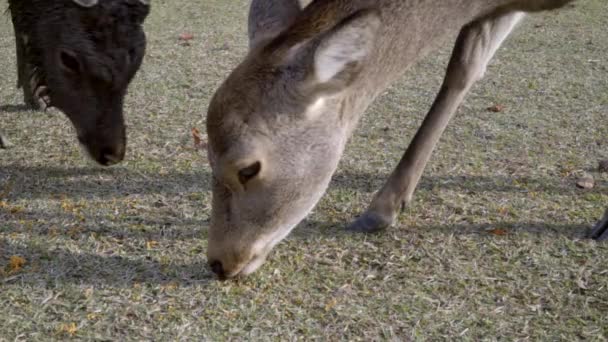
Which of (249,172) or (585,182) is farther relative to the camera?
(585,182)

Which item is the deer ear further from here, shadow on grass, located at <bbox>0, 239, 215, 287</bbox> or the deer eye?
shadow on grass, located at <bbox>0, 239, 215, 287</bbox>

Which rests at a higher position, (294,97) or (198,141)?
(294,97)

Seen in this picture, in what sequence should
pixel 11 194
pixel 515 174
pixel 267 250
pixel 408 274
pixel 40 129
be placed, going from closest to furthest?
1. pixel 267 250
2. pixel 408 274
3. pixel 11 194
4. pixel 515 174
5. pixel 40 129

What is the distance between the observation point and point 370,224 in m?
3.29

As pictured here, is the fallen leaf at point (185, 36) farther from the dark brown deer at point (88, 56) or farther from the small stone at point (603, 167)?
the small stone at point (603, 167)

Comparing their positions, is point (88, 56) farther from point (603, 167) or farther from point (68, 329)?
point (603, 167)

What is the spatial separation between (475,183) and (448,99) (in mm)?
552

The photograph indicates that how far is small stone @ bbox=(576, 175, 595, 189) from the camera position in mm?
3801

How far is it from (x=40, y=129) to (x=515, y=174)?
10.0 ft

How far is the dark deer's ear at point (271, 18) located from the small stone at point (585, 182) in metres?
2.05

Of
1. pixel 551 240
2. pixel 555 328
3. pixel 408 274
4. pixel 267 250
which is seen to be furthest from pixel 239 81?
pixel 551 240

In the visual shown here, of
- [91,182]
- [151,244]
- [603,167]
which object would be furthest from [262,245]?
[603,167]

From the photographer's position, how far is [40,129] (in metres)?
4.56

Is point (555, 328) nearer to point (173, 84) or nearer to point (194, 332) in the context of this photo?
point (194, 332)
